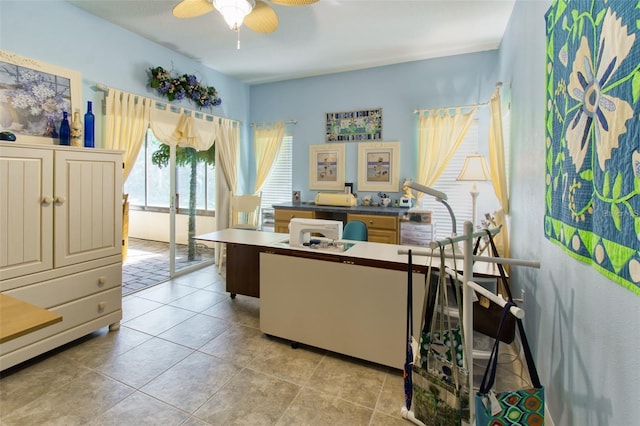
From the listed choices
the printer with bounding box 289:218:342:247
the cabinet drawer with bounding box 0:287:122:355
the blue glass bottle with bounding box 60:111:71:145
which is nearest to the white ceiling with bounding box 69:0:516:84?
the blue glass bottle with bounding box 60:111:71:145

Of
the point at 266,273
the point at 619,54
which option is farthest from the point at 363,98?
the point at 619,54

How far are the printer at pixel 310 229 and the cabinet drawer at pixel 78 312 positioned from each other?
171 centimetres

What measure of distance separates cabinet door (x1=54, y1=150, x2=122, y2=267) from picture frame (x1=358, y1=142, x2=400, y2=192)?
3.09m

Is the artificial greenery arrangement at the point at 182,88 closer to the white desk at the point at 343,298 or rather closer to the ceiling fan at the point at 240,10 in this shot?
the ceiling fan at the point at 240,10

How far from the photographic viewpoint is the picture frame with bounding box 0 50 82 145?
264 centimetres

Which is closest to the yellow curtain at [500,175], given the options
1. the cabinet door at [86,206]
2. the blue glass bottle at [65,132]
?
the cabinet door at [86,206]

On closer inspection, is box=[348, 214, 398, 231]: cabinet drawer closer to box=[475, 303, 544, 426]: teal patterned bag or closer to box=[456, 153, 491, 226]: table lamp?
box=[456, 153, 491, 226]: table lamp

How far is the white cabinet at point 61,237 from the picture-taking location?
87.5 inches

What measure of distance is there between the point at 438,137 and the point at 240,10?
3.00 meters

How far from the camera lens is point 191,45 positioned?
13.1 ft

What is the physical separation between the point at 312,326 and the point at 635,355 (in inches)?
75.5

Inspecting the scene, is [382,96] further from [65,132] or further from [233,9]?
[65,132]

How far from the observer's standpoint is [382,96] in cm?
464

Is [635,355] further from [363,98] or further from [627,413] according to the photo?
[363,98]
